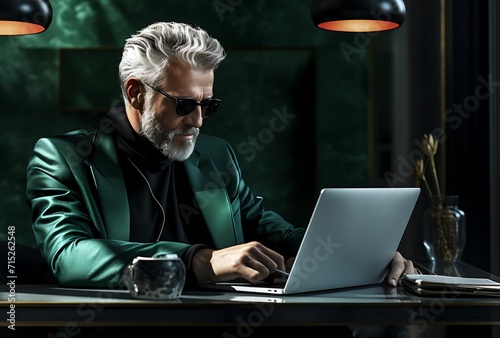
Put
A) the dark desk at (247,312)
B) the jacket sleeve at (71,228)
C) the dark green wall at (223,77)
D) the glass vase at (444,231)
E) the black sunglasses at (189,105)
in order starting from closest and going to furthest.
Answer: the dark desk at (247,312) → the jacket sleeve at (71,228) → the black sunglasses at (189,105) → the glass vase at (444,231) → the dark green wall at (223,77)

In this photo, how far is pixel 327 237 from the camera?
1.78 m

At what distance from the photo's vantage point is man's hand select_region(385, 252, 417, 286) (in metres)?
2.00

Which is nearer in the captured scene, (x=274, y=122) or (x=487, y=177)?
(x=487, y=177)

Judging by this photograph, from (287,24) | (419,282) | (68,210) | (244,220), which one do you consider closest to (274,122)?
(287,24)

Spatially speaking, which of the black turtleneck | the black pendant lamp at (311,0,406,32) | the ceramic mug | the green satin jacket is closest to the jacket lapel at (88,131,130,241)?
the green satin jacket

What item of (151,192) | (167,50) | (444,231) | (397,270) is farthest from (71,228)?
(444,231)

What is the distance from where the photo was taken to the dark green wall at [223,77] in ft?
15.2

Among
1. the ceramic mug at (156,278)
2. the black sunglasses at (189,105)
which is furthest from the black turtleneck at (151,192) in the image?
the ceramic mug at (156,278)

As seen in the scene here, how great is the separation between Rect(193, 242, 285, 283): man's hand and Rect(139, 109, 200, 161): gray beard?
69cm

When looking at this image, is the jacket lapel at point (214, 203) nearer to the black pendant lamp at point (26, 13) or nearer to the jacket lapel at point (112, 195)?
the jacket lapel at point (112, 195)

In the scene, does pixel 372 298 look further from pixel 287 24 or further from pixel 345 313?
pixel 287 24

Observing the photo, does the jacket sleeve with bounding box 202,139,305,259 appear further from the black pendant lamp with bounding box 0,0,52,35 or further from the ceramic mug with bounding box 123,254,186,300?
the ceramic mug with bounding box 123,254,186,300

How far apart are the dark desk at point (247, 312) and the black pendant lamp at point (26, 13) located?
3.79 feet

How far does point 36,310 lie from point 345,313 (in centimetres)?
65
